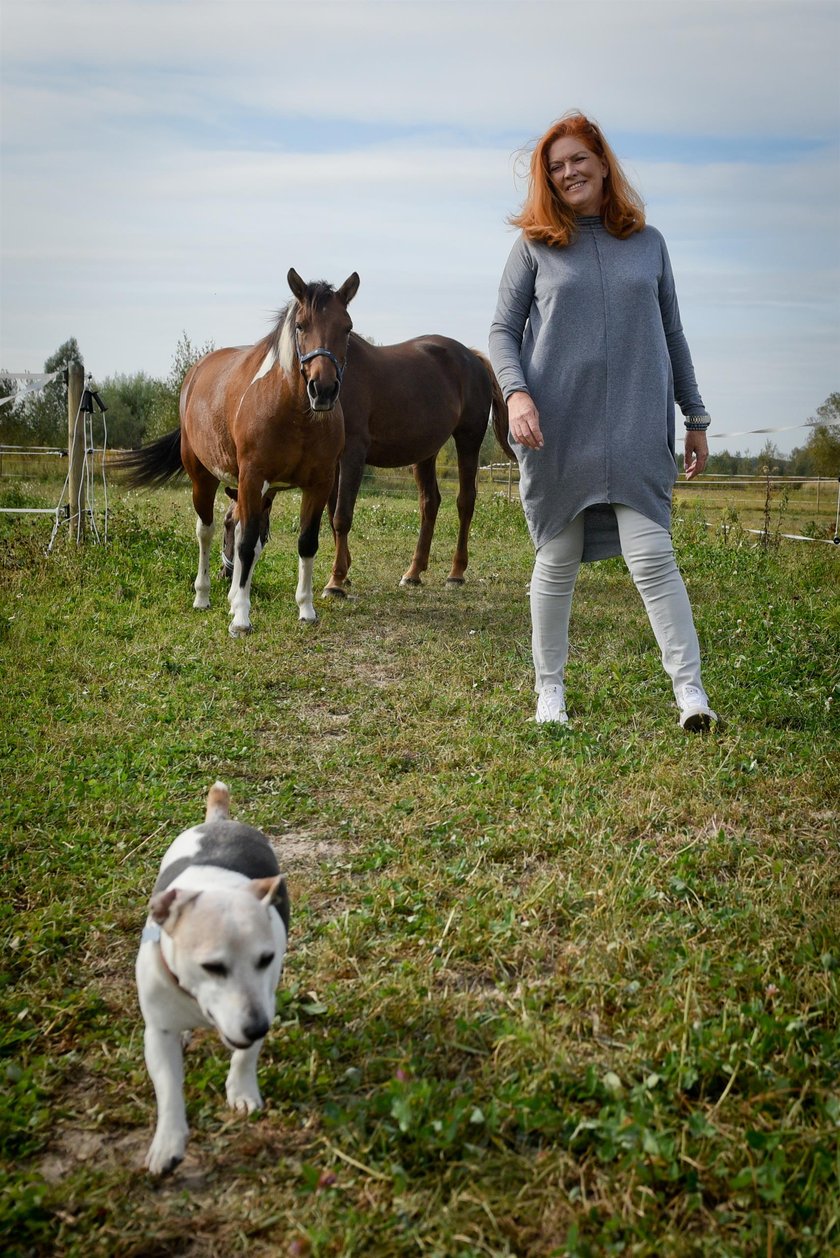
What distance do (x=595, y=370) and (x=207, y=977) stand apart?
305 centimetres

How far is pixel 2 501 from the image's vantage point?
12.8 meters

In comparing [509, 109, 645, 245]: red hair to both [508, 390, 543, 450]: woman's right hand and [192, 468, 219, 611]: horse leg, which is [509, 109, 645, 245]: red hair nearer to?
[508, 390, 543, 450]: woman's right hand

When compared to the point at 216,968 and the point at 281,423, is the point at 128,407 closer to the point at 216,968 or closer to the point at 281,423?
the point at 281,423

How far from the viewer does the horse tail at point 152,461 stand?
28.2ft

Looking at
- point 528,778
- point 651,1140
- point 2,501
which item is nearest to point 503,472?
point 2,501

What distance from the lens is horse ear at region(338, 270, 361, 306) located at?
248 inches

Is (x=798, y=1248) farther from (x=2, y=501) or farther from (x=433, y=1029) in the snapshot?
(x=2, y=501)

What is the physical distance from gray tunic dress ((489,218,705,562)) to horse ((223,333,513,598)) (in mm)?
3160

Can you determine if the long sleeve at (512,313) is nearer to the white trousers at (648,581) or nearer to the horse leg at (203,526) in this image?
the white trousers at (648,581)

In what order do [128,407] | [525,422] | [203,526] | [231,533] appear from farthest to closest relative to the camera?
1. [128,407]
2. [203,526]
3. [231,533]
4. [525,422]

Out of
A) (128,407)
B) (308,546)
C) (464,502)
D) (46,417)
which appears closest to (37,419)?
(46,417)

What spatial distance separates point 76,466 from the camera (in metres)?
9.28

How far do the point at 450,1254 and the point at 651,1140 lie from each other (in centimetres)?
41

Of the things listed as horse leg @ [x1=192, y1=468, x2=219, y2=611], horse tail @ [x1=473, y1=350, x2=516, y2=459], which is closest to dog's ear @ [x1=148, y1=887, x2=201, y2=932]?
horse leg @ [x1=192, y1=468, x2=219, y2=611]
